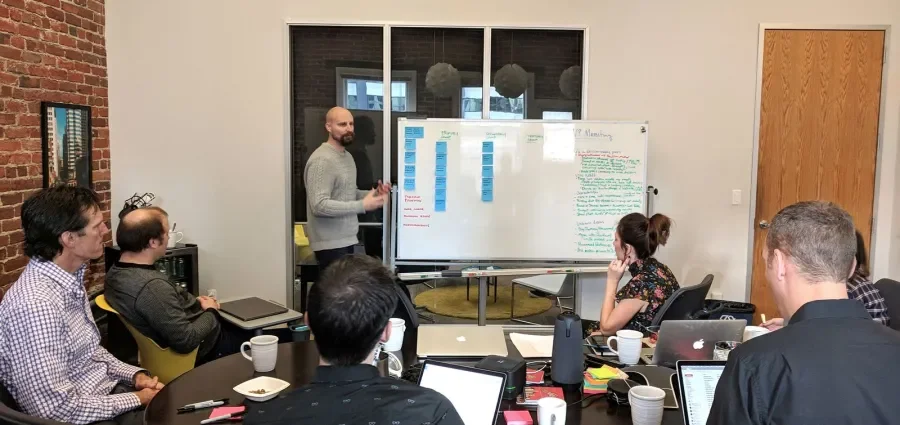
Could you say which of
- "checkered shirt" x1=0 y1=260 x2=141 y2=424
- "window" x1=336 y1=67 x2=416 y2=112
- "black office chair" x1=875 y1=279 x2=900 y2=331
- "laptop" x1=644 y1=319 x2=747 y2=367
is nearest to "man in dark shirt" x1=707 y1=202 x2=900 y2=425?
"laptop" x1=644 y1=319 x2=747 y2=367

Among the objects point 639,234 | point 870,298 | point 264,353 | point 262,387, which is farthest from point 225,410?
point 870,298

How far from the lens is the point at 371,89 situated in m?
4.38

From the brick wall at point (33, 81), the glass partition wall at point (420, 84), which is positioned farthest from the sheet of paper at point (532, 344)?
the brick wall at point (33, 81)

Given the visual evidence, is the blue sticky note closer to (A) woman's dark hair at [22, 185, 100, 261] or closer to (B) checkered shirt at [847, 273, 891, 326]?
(A) woman's dark hair at [22, 185, 100, 261]

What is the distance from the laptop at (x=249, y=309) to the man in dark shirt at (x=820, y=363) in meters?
2.20

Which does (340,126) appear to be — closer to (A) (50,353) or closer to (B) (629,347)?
(A) (50,353)

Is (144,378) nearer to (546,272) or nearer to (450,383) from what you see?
(450,383)

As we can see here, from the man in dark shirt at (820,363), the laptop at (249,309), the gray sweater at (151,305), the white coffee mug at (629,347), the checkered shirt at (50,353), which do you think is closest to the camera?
the man in dark shirt at (820,363)

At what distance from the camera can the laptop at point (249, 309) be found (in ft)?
9.70

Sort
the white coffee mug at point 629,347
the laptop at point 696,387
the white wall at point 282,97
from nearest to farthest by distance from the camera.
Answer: the laptop at point 696,387 → the white coffee mug at point 629,347 → the white wall at point 282,97

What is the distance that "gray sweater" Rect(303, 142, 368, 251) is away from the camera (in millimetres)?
3826

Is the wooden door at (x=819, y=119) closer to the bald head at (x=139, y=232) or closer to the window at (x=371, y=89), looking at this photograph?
the window at (x=371, y=89)

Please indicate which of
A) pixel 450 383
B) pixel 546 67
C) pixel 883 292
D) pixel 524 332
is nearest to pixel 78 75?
pixel 546 67

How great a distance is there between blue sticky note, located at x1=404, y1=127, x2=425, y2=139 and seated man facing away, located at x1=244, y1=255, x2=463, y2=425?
2713 millimetres
